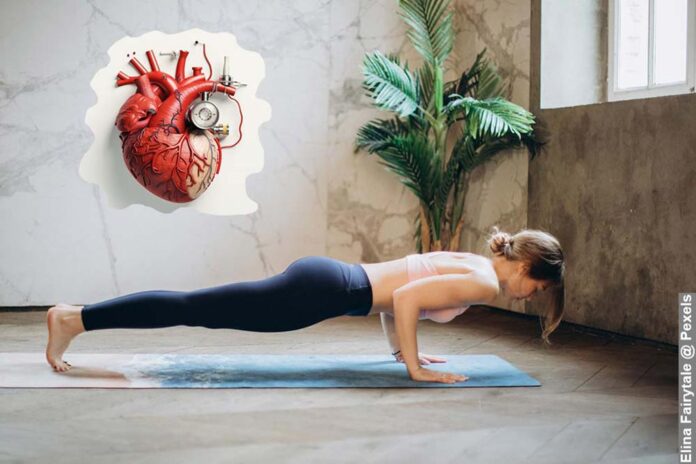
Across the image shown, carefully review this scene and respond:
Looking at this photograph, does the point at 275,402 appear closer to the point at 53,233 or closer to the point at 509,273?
the point at 509,273

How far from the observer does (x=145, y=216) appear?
13.9 ft

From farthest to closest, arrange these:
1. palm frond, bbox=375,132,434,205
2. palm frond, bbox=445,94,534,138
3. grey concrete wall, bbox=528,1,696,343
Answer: palm frond, bbox=375,132,434,205 < palm frond, bbox=445,94,534,138 < grey concrete wall, bbox=528,1,696,343

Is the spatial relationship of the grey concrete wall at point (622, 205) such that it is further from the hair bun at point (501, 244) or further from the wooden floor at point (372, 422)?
the hair bun at point (501, 244)

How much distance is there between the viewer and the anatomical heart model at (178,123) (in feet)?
13.0

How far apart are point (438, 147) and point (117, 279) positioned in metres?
1.84

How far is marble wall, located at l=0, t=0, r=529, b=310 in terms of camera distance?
161 inches

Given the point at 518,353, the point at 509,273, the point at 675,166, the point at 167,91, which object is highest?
the point at 167,91

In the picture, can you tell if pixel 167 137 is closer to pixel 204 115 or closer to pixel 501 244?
pixel 204 115

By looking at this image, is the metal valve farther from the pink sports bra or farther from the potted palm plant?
the pink sports bra

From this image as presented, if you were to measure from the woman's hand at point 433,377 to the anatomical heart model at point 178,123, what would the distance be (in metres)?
1.89

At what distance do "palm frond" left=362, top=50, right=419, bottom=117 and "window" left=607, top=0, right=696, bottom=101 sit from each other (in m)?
0.99

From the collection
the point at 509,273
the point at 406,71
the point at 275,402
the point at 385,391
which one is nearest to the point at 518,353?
the point at 509,273

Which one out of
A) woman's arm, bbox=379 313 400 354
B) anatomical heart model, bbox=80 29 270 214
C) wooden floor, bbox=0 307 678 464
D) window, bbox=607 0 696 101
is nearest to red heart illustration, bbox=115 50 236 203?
anatomical heart model, bbox=80 29 270 214

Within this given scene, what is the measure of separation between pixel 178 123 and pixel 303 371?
5.82 feet
